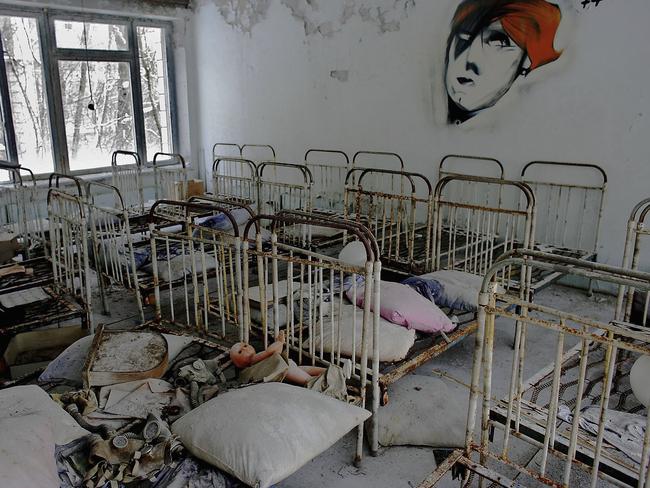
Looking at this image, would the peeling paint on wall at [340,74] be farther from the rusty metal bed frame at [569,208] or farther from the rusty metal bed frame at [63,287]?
the rusty metal bed frame at [63,287]

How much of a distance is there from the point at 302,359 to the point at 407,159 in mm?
3551

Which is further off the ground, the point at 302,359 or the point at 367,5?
the point at 367,5

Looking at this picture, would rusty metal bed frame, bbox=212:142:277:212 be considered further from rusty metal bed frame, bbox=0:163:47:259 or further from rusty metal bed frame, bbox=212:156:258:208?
rusty metal bed frame, bbox=0:163:47:259

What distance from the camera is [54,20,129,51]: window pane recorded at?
6797mm

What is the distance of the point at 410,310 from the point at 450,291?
0.55m

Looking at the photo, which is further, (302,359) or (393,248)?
(393,248)

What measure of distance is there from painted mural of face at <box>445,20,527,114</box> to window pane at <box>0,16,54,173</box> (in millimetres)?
5181

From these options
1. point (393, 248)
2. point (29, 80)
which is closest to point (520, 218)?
point (393, 248)

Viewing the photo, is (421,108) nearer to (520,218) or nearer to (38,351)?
(520,218)

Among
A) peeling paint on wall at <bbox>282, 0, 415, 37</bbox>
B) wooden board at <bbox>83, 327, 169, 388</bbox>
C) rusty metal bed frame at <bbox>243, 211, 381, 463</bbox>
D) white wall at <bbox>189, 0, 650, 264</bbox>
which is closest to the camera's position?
rusty metal bed frame at <bbox>243, 211, 381, 463</bbox>

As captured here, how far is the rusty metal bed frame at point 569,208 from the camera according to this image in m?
4.41

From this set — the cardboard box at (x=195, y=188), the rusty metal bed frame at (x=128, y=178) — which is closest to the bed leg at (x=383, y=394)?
the rusty metal bed frame at (x=128, y=178)

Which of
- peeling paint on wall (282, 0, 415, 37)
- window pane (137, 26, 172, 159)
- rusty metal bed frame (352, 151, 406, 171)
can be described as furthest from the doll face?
window pane (137, 26, 172, 159)

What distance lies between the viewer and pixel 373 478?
2312mm
